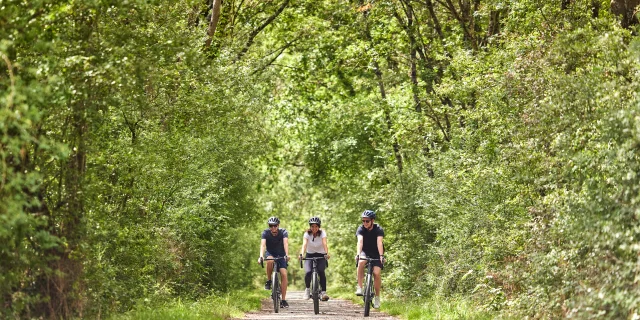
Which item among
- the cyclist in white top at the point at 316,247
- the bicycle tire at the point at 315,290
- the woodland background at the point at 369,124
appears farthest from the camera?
the cyclist in white top at the point at 316,247

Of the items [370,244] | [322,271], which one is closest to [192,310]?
[322,271]

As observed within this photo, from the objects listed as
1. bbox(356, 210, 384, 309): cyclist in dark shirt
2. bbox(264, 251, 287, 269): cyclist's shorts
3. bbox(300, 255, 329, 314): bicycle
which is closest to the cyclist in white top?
bbox(300, 255, 329, 314): bicycle

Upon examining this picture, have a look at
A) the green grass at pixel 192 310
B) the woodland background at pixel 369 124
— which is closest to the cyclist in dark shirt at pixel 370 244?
the woodland background at pixel 369 124

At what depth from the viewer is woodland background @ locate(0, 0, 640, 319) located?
9266 millimetres

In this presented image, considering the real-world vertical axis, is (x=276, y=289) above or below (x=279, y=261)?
below

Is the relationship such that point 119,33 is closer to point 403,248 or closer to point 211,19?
point 211,19

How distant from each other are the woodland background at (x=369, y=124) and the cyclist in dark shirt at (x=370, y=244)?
1632 millimetres

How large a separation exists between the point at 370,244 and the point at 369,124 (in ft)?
46.7

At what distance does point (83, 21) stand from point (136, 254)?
14.3ft

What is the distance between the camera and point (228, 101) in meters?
20.5

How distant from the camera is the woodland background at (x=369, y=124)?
927 cm

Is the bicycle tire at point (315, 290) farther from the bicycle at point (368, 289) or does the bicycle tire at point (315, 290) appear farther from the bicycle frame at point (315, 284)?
the bicycle at point (368, 289)

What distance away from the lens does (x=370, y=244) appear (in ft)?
55.8

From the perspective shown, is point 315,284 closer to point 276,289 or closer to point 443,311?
point 276,289
